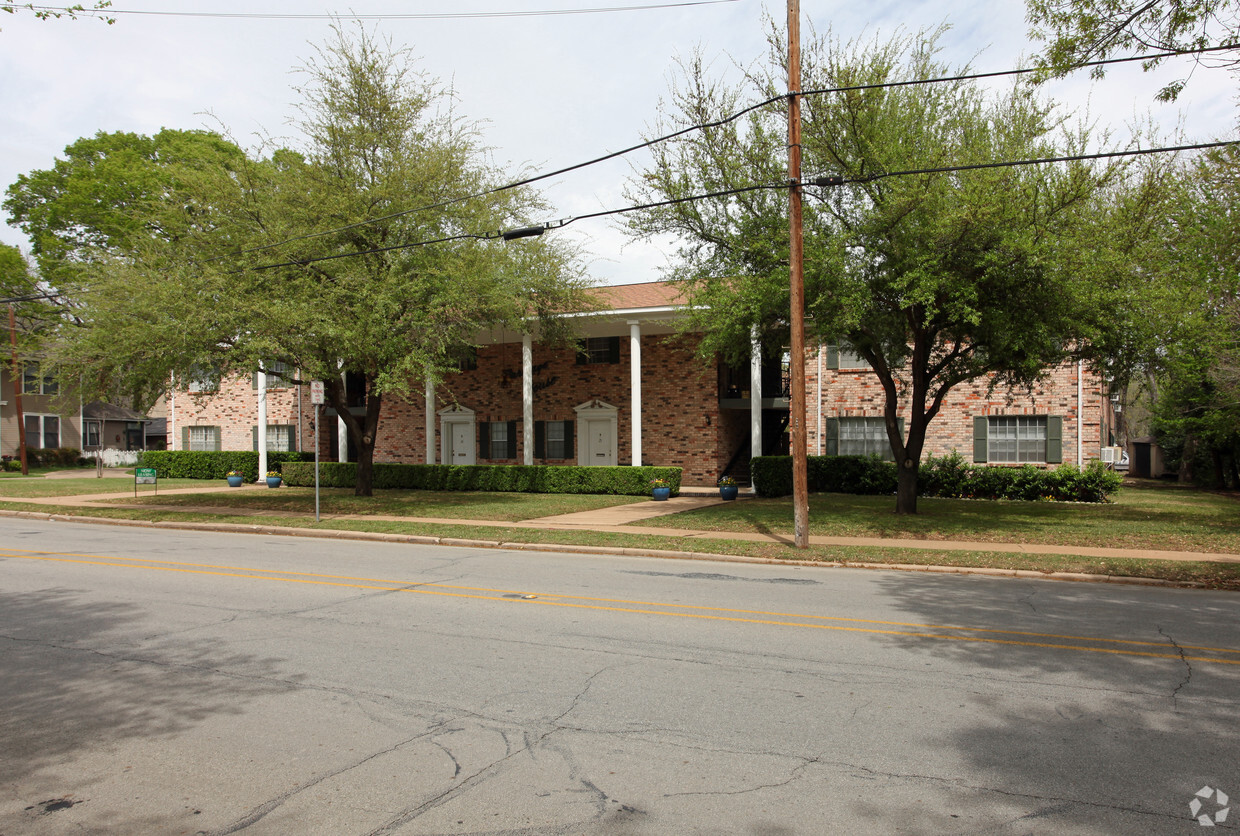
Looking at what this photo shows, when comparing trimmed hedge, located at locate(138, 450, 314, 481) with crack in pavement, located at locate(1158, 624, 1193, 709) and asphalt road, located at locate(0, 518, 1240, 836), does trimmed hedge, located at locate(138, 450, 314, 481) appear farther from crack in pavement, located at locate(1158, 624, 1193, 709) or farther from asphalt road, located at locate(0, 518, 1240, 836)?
crack in pavement, located at locate(1158, 624, 1193, 709)

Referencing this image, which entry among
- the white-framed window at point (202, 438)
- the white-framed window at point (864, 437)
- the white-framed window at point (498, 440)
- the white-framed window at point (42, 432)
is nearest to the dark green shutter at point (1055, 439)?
the white-framed window at point (864, 437)

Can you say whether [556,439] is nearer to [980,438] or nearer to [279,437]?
[279,437]

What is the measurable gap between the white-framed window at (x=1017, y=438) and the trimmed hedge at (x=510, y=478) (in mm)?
9380

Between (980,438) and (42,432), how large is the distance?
45974 mm

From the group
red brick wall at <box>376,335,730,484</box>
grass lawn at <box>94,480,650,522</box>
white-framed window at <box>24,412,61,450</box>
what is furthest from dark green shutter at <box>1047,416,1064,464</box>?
white-framed window at <box>24,412,61,450</box>

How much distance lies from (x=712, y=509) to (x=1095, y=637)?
492 inches

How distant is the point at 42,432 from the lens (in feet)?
143

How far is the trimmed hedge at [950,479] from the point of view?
71.1 ft

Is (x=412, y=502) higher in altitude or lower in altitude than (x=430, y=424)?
lower

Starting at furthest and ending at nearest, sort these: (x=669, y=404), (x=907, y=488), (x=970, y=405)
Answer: (x=669, y=404), (x=970, y=405), (x=907, y=488)

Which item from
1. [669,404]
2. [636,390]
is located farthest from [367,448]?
[669,404]

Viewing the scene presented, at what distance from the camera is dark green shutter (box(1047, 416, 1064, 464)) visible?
23.2 meters

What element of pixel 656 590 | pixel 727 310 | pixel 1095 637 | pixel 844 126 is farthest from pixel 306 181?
pixel 1095 637

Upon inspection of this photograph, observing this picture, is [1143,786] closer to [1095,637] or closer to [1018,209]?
[1095,637]
